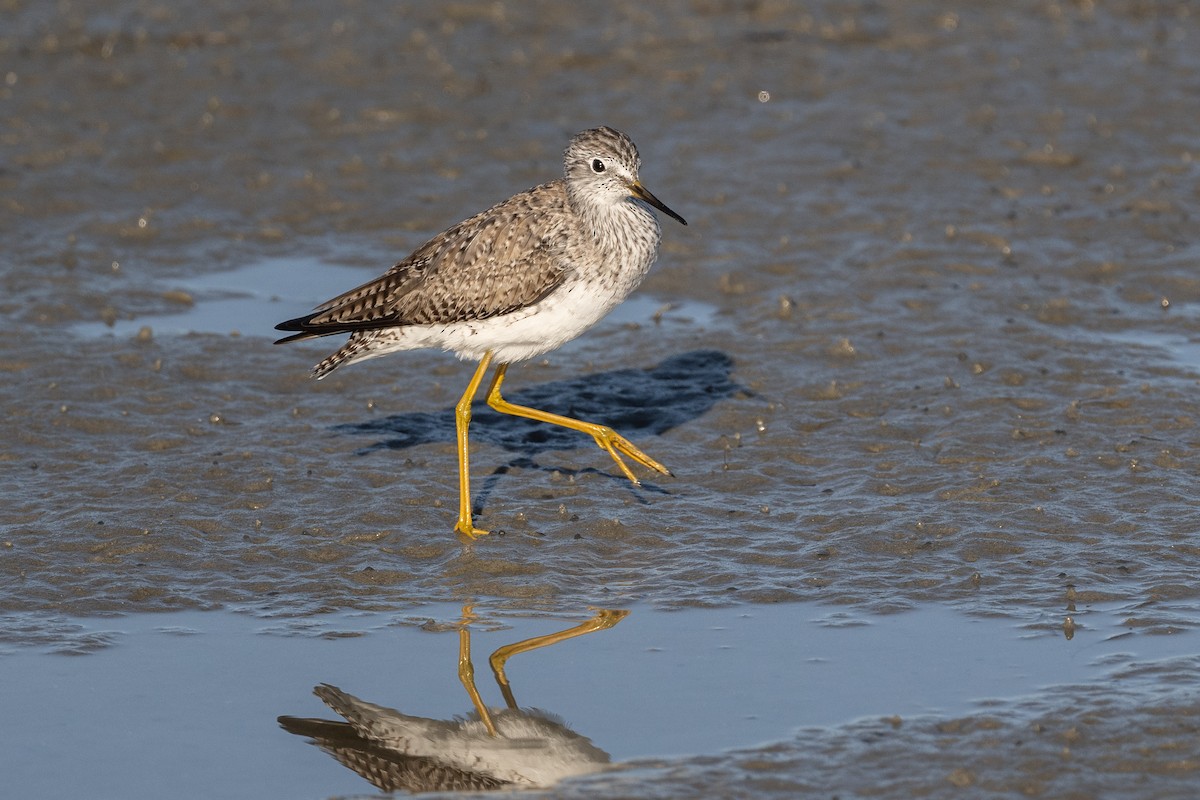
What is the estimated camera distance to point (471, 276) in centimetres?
961

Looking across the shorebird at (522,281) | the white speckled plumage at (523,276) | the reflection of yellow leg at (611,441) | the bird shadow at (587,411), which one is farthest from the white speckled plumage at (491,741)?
the bird shadow at (587,411)

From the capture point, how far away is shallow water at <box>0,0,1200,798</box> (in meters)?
8.69

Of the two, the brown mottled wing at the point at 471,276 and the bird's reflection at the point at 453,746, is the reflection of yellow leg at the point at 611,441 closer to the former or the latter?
the brown mottled wing at the point at 471,276

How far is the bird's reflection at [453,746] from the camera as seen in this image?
676 centimetres

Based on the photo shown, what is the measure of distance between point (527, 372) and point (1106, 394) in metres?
4.03

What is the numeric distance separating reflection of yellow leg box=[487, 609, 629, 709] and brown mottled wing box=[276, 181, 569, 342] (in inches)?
82.0

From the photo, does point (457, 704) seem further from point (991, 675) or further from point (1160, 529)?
point (1160, 529)

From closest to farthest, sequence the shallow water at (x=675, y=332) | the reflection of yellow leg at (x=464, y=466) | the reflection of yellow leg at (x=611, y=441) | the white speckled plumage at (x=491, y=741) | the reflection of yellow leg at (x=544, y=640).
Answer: the white speckled plumage at (x=491, y=741), the reflection of yellow leg at (x=544, y=640), the shallow water at (x=675, y=332), the reflection of yellow leg at (x=464, y=466), the reflection of yellow leg at (x=611, y=441)

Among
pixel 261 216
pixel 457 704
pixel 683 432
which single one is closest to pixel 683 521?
pixel 683 432

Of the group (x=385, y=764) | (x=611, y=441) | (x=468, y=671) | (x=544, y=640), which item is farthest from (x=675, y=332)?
(x=385, y=764)

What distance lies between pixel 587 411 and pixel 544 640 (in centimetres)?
331

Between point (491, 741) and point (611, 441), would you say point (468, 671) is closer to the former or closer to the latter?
point (491, 741)

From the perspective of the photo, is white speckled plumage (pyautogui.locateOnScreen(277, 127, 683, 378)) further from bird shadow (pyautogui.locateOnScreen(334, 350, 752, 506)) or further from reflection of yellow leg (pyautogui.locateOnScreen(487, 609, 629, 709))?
reflection of yellow leg (pyautogui.locateOnScreen(487, 609, 629, 709))

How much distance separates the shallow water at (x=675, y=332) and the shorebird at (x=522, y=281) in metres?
0.87
